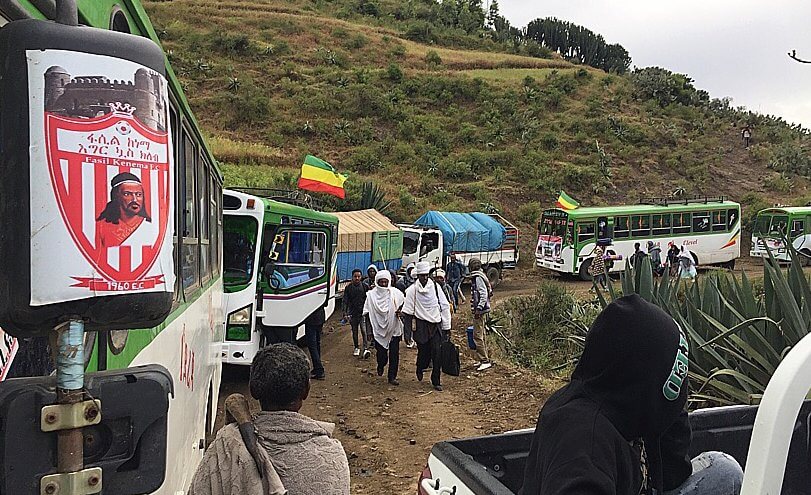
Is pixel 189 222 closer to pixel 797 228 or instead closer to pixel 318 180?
pixel 318 180

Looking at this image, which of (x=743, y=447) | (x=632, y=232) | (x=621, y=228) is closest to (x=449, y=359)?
(x=743, y=447)

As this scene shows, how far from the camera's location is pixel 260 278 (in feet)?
32.5

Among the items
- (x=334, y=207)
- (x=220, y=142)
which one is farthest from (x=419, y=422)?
(x=220, y=142)

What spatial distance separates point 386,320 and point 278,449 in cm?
768

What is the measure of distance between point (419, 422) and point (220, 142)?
3210 cm

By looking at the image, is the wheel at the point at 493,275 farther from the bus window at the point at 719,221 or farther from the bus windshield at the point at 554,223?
the bus window at the point at 719,221

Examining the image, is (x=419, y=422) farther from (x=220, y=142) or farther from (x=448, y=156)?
(x=448, y=156)

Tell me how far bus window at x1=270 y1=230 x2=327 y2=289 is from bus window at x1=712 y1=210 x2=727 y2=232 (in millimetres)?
19925

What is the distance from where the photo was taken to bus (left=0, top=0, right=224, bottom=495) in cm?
164

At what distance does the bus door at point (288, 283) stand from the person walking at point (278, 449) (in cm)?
718

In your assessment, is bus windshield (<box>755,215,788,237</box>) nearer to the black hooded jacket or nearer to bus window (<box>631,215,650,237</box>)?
bus window (<box>631,215,650,237</box>)

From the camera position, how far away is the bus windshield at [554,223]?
23984 millimetres

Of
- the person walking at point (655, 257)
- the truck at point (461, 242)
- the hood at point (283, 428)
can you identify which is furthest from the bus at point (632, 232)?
the hood at point (283, 428)

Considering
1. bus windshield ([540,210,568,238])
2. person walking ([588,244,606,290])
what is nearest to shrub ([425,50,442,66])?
bus windshield ([540,210,568,238])
